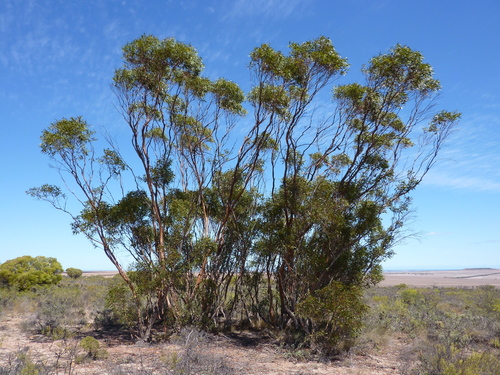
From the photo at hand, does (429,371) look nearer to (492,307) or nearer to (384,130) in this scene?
(384,130)

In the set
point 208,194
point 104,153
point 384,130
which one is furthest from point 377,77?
point 104,153

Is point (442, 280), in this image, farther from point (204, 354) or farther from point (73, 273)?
point (204, 354)

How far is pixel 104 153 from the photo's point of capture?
12.7 m

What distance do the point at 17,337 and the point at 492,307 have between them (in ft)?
60.5

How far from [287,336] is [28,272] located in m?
18.3

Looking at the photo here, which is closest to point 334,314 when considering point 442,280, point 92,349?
point 92,349

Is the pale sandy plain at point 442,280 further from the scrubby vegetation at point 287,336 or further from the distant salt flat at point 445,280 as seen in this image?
the scrubby vegetation at point 287,336

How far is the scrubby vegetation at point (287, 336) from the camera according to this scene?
732cm

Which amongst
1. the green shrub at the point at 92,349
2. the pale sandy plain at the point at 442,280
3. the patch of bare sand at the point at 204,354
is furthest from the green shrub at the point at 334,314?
the pale sandy plain at the point at 442,280

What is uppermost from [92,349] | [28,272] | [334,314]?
[28,272]

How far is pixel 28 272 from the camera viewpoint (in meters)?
22.2

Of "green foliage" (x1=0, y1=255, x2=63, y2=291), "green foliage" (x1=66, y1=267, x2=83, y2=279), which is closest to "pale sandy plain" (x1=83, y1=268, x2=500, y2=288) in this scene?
"green foliage" (x1=0, y1=255, x2=63, y2=291)

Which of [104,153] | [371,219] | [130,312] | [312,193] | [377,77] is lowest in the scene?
[130,312]

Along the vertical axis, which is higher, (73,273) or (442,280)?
(73,273)
